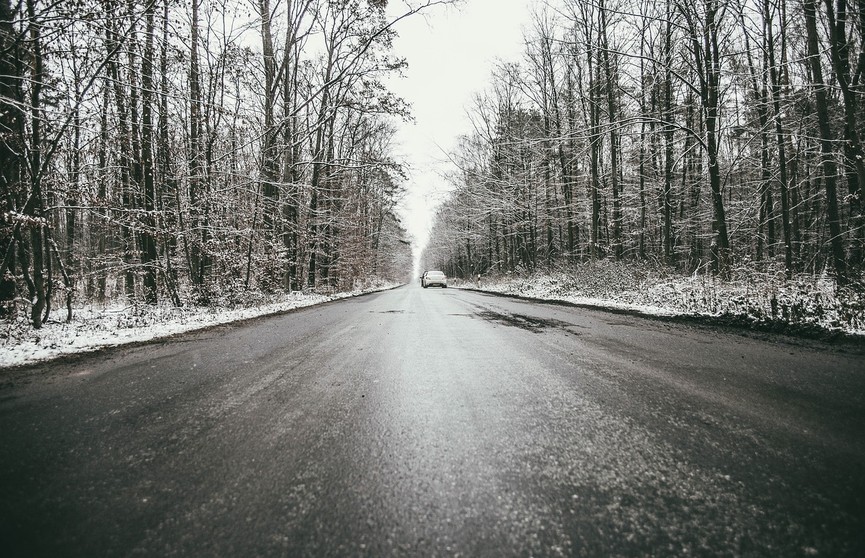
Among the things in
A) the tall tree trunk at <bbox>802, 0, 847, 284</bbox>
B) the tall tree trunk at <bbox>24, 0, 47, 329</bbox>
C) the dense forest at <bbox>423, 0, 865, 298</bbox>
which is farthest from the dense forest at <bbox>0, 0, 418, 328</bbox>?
the tall tree trunk at <bbox>802, 0, 847, 284</bbox>

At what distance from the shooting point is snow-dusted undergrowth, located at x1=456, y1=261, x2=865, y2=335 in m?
Answer: 5.08

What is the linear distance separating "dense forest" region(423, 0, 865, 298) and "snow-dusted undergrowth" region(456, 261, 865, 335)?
22.9 inches

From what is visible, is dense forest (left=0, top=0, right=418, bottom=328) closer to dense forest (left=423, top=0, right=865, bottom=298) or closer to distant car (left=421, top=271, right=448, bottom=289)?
dense forest (left=423, top=0, right=865, bottom=298)

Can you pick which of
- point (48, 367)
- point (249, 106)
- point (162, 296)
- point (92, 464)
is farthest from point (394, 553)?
point (249, 106)

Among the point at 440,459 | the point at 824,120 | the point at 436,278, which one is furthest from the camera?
the point at 436,278

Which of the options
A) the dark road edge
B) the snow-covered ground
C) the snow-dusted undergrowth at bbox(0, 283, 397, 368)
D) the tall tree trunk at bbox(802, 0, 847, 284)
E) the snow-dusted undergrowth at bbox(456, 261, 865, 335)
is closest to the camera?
the dark road edge

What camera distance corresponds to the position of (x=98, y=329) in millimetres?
6023

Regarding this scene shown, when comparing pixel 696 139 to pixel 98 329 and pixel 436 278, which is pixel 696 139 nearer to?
pixel 98 329

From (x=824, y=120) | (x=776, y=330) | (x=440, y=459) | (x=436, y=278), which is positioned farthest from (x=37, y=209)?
(x=436, y=278)

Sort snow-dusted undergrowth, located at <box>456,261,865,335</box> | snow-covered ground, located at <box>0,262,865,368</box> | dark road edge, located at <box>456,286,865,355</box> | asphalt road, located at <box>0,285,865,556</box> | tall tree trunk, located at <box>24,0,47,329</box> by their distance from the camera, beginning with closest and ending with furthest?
asphalt road, located at <box>0,285,865,556</box>, dark road edge, located at <box>456,286,865,355</box>, snow-covered ground, located at <box>0,262,865,368</box>, snow-dusted undergrowth, located at <box>456,261,865,335</box>, tall tree trunk, located at <box>24,0,47,329</box>

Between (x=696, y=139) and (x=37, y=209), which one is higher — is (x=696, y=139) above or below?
above

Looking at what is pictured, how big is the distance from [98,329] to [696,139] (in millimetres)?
16955

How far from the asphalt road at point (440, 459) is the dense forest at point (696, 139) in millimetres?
7082

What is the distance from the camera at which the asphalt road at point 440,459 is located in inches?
45.6
